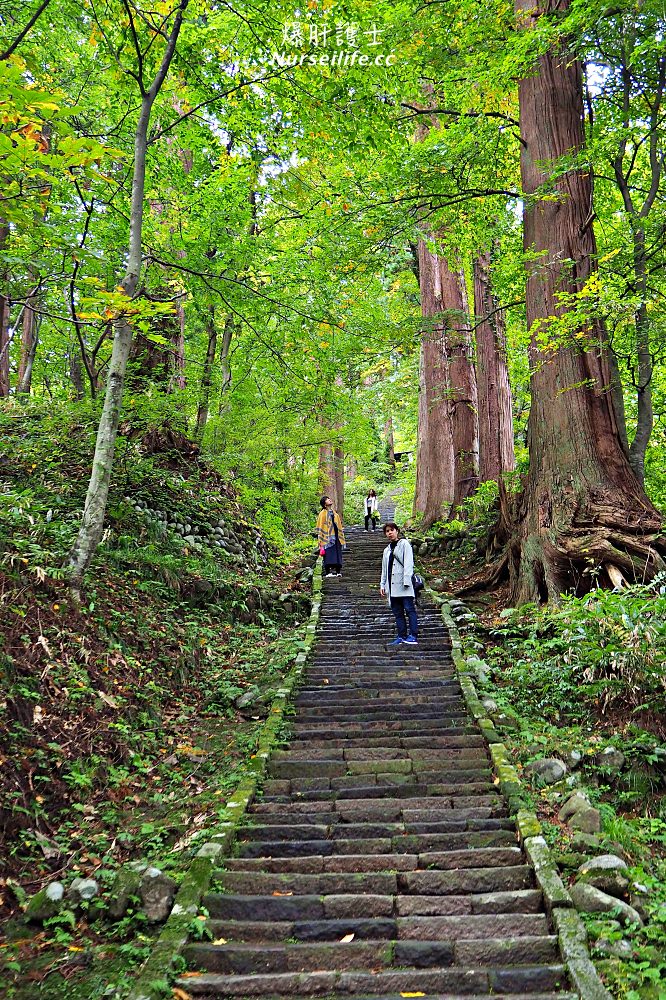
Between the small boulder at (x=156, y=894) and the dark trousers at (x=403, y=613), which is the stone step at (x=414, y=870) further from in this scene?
the dark trousers at (x=403, y=613)

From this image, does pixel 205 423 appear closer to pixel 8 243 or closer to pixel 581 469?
pixel 8 243

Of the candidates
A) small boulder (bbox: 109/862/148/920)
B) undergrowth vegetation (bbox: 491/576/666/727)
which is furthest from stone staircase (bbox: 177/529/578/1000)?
undergrowth vegetation (bbox: 491/576/666/727)

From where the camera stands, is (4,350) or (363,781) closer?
(363,781)

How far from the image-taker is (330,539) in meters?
14.0

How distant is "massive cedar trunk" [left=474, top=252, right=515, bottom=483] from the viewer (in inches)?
580

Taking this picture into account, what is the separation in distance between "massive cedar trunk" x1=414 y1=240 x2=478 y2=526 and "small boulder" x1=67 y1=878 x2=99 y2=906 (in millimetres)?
13087

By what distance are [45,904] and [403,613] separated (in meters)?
6.52

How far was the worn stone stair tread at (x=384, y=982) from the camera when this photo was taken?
3.50 meters

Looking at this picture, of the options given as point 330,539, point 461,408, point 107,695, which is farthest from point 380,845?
point 461,408

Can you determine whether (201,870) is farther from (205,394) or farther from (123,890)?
(205,394)

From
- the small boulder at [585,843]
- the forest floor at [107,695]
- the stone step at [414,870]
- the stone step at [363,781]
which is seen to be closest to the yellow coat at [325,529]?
the forest floor at [107,695]

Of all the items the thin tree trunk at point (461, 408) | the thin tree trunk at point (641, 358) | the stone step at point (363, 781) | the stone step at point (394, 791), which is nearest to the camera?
the stone step at point (394, 791)

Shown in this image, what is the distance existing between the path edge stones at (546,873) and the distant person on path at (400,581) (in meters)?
2.24

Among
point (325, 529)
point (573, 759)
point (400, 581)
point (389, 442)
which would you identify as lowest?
point (573, 759)
